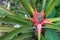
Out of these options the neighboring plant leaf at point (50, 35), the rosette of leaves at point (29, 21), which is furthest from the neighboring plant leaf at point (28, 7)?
the neighboring plant leaf at point (50, 35)

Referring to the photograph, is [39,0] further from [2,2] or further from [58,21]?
[58,21]

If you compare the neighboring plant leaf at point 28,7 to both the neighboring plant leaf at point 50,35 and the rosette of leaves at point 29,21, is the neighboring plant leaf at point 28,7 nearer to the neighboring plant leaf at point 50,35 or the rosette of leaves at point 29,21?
the rosette of leaves at point 29,21

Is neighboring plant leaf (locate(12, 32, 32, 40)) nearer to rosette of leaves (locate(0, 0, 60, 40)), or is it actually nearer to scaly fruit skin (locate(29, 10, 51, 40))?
rosette of leaves (locate(0, 0, 60, 40))

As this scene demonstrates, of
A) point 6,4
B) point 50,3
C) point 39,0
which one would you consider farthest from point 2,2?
point 50,3

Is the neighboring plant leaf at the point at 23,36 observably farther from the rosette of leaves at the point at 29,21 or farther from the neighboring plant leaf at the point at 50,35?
the neighboring plant leaf at the point at 50,35

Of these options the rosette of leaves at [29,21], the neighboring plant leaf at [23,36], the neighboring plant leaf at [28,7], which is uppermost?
the neighboring plant leaf at [28,7]

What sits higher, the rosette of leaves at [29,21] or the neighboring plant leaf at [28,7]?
the neighboring plant leaf at [28,7]

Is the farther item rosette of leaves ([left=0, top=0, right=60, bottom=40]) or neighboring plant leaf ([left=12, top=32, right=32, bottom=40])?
neighboring plant leaf ([left=12, top=32, right=32, bottom=40])

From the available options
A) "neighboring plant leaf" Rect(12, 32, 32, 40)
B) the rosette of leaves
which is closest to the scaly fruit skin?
the rosette of leaves

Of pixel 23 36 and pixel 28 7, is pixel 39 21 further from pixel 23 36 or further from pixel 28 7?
pixel 23 36

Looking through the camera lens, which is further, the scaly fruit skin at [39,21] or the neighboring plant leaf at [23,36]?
the neighboring plant leaf at [23,36]

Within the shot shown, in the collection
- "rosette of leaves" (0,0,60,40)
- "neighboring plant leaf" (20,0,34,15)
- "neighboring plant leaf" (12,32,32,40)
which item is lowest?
"neighboring plant leaf" (12,32,32,40)
